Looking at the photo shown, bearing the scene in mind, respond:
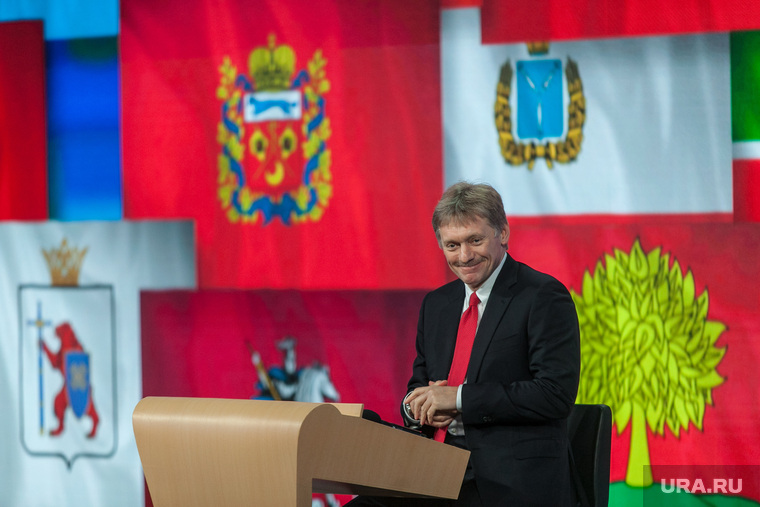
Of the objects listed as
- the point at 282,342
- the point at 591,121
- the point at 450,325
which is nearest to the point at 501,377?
the point at 450,325

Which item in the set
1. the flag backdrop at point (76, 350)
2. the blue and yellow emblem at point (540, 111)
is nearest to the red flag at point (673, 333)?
the blue and yellow emblem at point (540, 111)

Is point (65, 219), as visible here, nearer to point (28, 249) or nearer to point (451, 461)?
point (28, 249)

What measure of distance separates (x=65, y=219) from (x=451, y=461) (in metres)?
2.45

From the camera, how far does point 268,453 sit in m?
1.37

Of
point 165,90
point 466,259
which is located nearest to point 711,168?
point 466,259

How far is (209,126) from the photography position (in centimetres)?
331

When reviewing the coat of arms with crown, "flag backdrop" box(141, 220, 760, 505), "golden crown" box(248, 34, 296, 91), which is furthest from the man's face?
the coat of arms with crown

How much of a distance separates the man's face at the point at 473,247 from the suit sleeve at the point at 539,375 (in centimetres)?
11

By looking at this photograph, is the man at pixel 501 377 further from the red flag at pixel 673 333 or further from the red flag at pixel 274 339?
the red flag at pixel 274 339

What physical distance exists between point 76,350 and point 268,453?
235cm

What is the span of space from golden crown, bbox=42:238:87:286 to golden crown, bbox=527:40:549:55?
200 cm

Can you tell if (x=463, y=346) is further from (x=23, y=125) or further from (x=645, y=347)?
(x=23, y=125)

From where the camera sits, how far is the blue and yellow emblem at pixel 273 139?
3.22 m

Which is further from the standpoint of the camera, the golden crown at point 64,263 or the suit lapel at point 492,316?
the golden crown at point 64,263
